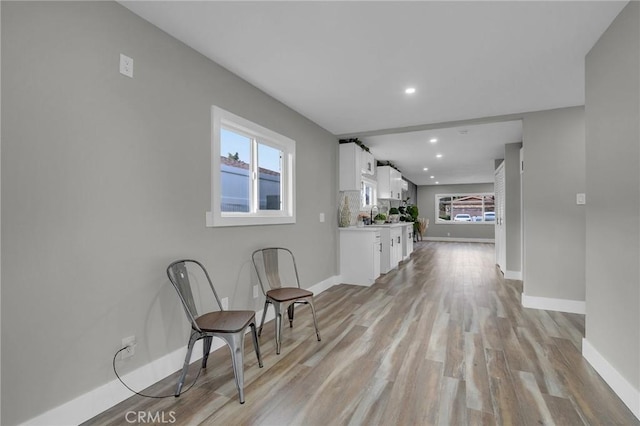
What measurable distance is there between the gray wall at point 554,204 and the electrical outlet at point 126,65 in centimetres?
421

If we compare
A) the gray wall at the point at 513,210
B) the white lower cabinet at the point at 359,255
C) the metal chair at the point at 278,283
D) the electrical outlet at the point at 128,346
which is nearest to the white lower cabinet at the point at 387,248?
the white lower cabinet at the point at 359,255

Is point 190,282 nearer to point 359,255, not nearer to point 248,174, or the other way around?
point 248,174

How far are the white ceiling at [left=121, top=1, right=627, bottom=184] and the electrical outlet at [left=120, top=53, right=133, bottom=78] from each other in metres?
0.33

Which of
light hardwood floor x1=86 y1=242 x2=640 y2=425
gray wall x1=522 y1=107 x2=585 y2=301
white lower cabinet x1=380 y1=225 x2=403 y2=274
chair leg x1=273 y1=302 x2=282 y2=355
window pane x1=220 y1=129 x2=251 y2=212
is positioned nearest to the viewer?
light hardwood floor x1=86 y1=242 x2=640 y2=425

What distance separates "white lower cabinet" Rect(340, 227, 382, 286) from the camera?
4734mm

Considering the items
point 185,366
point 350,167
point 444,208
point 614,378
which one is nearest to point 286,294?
point 185,366

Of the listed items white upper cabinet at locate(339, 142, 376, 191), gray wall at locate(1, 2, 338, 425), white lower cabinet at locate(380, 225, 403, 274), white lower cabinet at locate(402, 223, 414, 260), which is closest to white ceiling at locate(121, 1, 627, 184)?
gray wall at locate(1, 2, 338, 425)

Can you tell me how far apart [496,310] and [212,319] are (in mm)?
3273

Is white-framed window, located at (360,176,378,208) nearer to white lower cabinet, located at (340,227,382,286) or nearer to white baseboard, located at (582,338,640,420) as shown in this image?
Answer: white lower cabinet, located at (340,227,382,286)

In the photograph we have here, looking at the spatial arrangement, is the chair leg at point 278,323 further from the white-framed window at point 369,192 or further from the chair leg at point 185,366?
the white-framed window at point 369,192

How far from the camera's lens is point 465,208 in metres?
12.7

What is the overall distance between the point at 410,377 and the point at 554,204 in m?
2.95

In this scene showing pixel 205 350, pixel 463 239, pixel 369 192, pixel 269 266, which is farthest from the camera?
pixel 463 239

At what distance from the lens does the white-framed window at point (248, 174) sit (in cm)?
258
